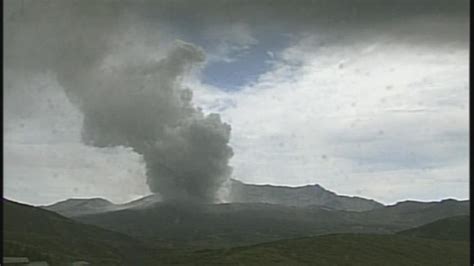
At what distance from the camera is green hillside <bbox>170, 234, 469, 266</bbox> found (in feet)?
417

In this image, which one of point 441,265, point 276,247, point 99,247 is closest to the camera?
point 441,265

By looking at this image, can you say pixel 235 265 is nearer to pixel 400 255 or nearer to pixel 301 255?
pixel 301 255

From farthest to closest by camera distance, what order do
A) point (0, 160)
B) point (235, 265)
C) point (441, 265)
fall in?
point (441, 265) → point (235, 265) → point (0, 160)

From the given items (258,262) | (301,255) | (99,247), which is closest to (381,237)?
(301,255)

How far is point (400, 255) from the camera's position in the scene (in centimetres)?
13888

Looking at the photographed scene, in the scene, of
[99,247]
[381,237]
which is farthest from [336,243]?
[99,247]

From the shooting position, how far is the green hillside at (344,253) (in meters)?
127

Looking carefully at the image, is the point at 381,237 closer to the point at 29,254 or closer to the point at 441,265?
the point at 441,265

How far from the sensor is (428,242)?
16138cm

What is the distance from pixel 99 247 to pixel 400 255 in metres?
72.5

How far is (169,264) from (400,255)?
44.0 metres

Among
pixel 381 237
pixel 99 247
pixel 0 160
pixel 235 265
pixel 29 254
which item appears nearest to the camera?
pixel 0 160

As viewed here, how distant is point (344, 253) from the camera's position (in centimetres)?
14038

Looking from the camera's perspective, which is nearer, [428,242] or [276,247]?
[276,247]
